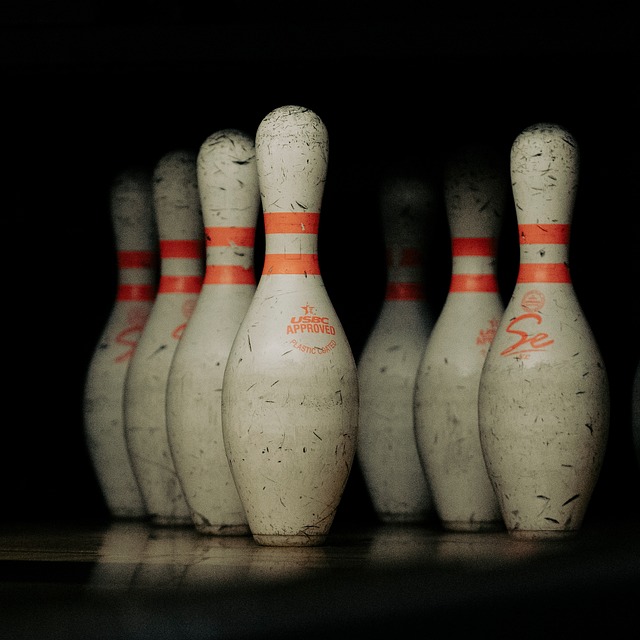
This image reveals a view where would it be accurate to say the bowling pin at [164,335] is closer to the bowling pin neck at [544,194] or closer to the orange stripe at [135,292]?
the orange stripe at [135,292]

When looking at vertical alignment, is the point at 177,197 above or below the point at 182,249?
above

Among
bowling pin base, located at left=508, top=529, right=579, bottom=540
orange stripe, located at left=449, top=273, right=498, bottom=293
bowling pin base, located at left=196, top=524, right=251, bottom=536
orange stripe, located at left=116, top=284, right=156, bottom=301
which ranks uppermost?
orange stripe, located at left=449, top=273, right=498, bottom=293

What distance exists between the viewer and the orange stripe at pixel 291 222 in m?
2.75

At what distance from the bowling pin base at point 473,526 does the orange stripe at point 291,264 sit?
1.93ft

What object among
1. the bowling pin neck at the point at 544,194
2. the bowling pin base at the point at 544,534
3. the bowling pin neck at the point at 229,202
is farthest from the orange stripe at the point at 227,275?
the bowling pin base at the point at 544,534

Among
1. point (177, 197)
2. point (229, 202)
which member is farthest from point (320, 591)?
point (177, 197)

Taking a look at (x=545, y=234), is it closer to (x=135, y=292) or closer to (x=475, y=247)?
(x=475, y=247)

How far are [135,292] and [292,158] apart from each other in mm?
760

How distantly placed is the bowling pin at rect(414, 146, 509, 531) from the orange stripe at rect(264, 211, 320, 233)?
388 millimetres

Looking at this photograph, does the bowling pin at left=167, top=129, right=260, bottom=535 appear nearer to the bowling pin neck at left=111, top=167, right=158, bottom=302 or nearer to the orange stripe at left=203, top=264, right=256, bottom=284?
the orange stripe at left=203, top=264, right=256, bottom=284

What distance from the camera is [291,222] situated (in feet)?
9.04

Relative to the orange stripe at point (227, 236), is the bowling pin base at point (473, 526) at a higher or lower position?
lower

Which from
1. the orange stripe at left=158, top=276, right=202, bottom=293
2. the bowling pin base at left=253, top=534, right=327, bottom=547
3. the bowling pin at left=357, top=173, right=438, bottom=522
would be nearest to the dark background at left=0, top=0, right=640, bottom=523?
the bowling pin at left=357, top=173, right=438, bottom=522

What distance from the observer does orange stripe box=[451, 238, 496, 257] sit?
304cm
